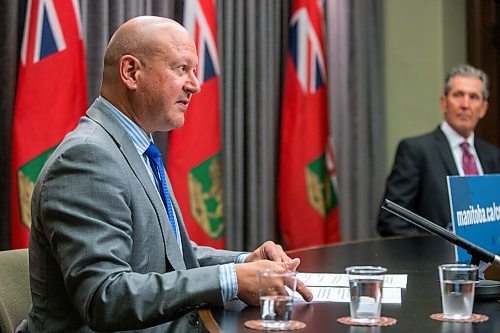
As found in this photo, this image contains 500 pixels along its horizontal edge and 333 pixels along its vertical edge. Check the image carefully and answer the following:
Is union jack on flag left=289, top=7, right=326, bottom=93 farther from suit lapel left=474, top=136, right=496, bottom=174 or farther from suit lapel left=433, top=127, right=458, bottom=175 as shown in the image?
suit lapel left=474, top=136, right=496, bottom=174

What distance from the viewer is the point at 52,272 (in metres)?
2.05

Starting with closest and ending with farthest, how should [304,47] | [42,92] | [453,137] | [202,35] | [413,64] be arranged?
[42,92] < [202,35] < [453,137] < [304,47] < [413,64]

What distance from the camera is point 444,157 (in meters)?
4.41

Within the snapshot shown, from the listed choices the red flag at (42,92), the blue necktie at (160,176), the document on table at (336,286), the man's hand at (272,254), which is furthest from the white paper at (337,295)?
the red flag at (42,92)

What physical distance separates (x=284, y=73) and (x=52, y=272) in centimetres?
299

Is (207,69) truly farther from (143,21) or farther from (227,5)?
(143,21)

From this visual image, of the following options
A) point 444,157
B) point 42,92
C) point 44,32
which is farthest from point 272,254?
point 444,157

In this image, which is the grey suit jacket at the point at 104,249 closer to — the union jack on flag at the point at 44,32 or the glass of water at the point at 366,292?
the glass of water at the point at 366,292

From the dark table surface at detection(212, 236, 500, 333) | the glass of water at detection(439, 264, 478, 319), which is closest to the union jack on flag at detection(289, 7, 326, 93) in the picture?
the dark table surface at detection(212, 236, 500, 333)

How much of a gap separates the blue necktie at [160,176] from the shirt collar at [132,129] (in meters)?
0.02

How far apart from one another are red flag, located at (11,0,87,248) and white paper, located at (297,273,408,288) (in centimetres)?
156

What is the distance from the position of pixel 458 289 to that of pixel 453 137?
2853mm

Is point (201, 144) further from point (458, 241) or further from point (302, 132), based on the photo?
point (458, 241)

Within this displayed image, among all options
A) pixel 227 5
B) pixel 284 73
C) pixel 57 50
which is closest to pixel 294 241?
pixel 284 73
